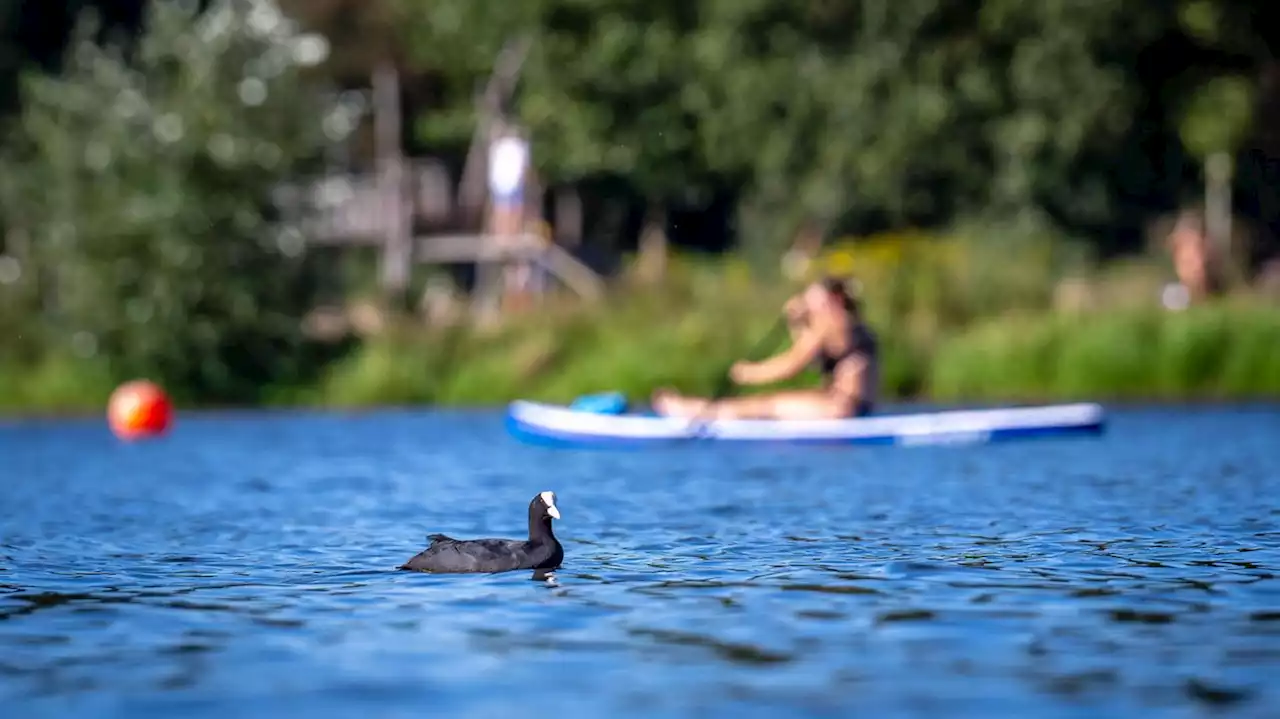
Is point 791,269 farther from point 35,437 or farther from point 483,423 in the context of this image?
point 35,437

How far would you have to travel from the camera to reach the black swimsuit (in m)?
22.2

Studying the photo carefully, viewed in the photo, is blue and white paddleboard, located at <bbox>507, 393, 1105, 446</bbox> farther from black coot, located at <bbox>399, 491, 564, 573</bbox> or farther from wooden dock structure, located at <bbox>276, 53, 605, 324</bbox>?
wooden dock structure, located at <bbox>276, 53, 605, 324</bbox>

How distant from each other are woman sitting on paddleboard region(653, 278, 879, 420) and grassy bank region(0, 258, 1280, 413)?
639 cm

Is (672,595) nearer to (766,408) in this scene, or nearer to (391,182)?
(766,408)

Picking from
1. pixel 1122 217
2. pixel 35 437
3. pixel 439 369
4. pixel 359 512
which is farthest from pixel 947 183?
pixel 359 512

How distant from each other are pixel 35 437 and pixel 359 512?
13509 mm

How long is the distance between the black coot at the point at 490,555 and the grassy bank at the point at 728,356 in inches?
698

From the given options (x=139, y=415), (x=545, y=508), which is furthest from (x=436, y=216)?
(x=545, y=508)

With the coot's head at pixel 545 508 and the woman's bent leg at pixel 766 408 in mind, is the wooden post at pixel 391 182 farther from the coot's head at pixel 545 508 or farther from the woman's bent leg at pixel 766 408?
the coot's head at pixel 545 508

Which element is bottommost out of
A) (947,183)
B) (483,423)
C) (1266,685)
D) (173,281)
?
(1266,685)

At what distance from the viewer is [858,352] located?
2236 centimetres

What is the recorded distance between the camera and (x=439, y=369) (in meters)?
33.6

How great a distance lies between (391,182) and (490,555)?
35303 millimetres

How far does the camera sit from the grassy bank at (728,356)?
94.8 feet
